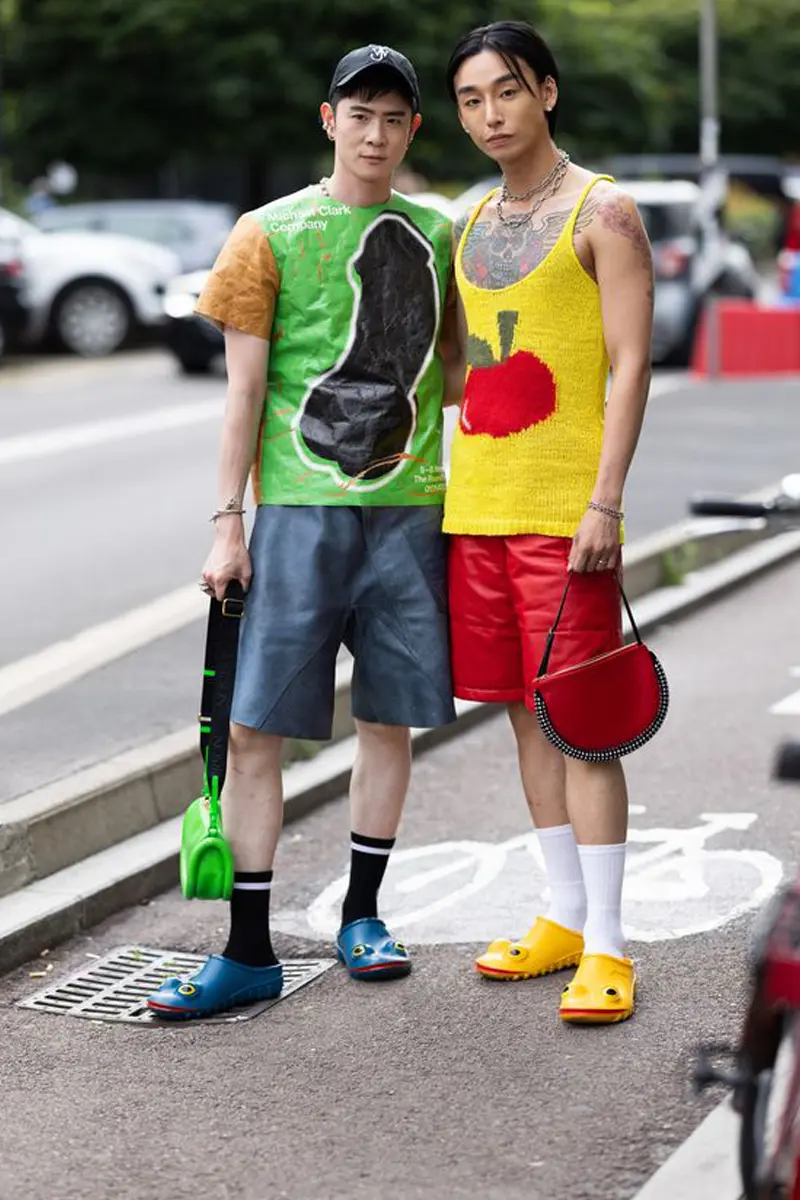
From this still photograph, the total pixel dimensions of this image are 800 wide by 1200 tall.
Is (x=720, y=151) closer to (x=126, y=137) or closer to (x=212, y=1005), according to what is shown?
(x=126, y=137)

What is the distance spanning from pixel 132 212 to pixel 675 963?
2114cm

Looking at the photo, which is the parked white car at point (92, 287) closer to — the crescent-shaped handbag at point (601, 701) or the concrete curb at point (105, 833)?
the concrete curb at point (105, 833)

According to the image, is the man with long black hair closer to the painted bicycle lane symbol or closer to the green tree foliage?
the painted bicycle lane symbol

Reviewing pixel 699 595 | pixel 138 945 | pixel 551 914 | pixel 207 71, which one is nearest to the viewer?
pixel 551 914

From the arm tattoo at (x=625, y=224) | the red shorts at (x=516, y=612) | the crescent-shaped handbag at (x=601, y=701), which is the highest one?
the arm tattoo at (x=625, y=224)

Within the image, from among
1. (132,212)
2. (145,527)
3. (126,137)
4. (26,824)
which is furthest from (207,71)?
(26,824)

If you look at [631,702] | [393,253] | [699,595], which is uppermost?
[393,253]

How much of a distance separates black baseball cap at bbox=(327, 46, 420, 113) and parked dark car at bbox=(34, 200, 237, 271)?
1945 cm

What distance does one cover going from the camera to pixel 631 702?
4.75 metres

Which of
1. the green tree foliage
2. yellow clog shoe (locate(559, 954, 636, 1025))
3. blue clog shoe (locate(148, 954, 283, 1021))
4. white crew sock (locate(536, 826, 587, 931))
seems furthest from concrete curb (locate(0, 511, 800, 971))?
the green tree foliage

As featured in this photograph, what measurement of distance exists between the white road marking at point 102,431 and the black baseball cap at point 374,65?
1005cm

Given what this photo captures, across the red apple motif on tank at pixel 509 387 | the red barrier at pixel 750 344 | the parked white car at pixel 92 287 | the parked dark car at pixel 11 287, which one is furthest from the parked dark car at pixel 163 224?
the red apple motif on tank at pixel 509 387

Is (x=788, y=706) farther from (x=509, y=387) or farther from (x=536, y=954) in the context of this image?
(x=509, y=387)

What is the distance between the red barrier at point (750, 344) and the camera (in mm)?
19672
